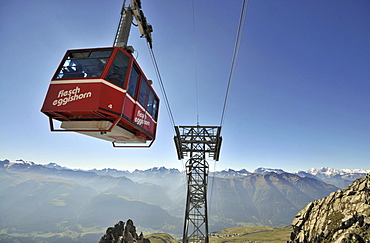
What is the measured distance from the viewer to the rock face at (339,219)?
46094mm

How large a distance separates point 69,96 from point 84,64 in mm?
1517

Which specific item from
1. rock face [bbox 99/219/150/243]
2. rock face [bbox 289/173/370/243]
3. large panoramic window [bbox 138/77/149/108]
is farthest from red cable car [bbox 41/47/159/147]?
rock face [bbox 99/219/150/243]

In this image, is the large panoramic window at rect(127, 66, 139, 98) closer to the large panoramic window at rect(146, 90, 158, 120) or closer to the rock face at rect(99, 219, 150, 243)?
the large panoramic window at rect(146, 90, 158, 120)

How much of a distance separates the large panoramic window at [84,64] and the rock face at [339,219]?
59.3 meters

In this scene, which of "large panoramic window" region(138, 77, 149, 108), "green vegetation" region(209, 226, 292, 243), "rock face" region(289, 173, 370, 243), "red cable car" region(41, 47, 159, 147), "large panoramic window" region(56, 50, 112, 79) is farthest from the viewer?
"green vegetation" region(209, 226, 292, 243)

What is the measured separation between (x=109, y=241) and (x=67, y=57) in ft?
224

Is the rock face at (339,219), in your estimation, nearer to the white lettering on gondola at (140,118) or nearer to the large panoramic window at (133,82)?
the white lettering on gondola at (140,118)

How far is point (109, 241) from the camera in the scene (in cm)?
5969

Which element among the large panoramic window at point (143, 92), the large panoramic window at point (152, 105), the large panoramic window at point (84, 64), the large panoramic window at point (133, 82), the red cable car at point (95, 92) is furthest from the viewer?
the large panoramic window at point (152, 105)

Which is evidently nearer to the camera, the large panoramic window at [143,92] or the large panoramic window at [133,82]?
the large panoramic window at [133,82]

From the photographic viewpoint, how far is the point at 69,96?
279 inches

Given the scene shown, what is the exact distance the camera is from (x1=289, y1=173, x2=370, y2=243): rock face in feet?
151

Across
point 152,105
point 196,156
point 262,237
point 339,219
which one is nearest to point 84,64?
point 152,105

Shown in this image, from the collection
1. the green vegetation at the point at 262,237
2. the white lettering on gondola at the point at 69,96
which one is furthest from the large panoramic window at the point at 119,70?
the green vegetation at the point at 262,237
